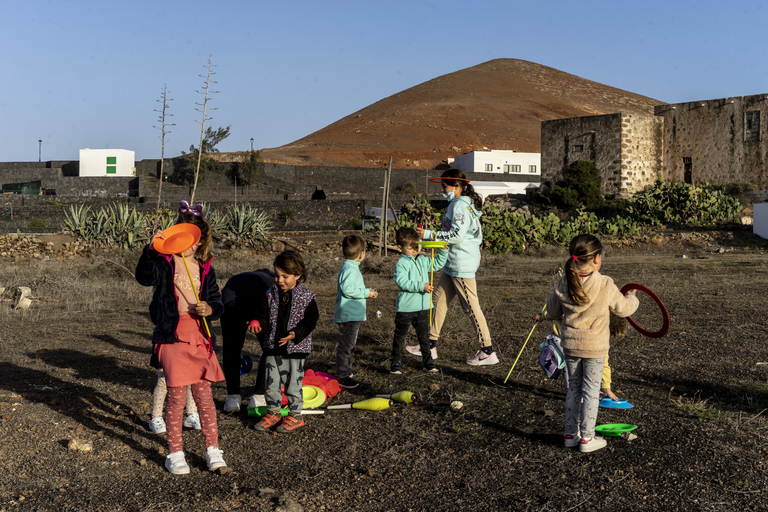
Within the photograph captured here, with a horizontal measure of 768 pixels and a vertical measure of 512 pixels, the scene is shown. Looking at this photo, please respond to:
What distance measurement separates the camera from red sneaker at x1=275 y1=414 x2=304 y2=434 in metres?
3.57

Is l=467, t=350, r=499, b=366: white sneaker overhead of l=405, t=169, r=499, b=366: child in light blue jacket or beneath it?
beneath

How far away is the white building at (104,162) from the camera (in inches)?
1729

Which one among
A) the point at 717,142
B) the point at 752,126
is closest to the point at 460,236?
the point at 752,126

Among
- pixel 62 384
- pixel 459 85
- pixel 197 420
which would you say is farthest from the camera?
pixel 459 85

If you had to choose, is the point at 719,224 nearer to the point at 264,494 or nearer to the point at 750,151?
the point at 750,151

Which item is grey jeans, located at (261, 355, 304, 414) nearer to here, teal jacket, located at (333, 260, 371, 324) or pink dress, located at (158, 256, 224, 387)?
pink dress, located at (158, 256, 224, 387)

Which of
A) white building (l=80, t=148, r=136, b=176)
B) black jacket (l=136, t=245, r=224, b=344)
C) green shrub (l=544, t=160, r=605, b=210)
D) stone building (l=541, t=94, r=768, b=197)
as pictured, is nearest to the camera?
black jacket (l=136, t=245, r=224, b=344)

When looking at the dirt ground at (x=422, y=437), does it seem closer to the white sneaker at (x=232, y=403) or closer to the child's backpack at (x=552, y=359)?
the white sneaker at (x=232, y=403)

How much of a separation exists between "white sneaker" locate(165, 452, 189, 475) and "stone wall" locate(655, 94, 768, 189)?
28.5 metres

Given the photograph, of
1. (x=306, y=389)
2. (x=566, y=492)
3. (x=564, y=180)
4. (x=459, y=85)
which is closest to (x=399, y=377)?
(x=306, y=389)

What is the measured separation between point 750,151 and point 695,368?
2543cm

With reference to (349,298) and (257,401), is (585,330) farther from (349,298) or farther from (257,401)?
(257,401)

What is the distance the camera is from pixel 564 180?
94.4 ft

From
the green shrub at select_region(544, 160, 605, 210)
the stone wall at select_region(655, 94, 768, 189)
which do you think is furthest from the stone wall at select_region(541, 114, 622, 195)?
the stone wall at select_region(655, 94, 768, 189)
